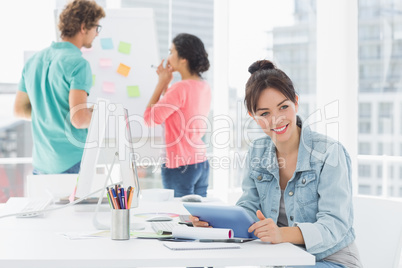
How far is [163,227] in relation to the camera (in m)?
1.46

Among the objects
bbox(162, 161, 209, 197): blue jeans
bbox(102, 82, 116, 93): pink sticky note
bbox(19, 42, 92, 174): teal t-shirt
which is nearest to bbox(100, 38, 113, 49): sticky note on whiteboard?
bbox(102, 82, 116, 93): pink sticky note

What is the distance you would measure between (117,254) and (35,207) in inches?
30.4

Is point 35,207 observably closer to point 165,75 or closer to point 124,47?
point 165,75

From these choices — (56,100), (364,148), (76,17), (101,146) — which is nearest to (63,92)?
(56,100)

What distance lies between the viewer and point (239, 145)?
170 inches

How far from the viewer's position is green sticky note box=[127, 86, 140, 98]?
3271 mm

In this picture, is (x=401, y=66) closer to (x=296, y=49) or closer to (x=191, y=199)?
(x=296, y=49)

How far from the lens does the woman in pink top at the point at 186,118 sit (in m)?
2.81

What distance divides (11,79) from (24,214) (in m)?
2.41

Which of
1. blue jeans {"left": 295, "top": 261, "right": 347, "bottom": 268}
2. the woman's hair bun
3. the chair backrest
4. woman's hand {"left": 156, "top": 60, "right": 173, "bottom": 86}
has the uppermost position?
woman's hand {"left": 156, "top": 60, "right": 173, "bottom": 86}

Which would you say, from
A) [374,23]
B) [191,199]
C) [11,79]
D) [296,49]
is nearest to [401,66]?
[374,23]

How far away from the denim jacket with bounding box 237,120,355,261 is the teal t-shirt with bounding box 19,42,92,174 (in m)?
1.09

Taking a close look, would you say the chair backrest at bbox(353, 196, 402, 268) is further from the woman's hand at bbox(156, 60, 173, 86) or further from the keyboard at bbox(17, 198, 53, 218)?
the woman's hand at bbox(156, 60, 173, 86)

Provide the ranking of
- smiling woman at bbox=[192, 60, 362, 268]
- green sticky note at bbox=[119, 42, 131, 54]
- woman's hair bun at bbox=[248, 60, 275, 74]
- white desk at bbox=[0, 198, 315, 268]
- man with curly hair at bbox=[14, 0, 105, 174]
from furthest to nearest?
green sticky note at bbox=[119, 42, 131, 54] < man with curly hair at bbox=[14, 0, 105, 174] < woman's hair bun at bbox=[248, 60, 275, 74] < smiling woman at bbox=[192, 60, 362, 268] < white desk at bbox=[0, 198, 315, 268]
